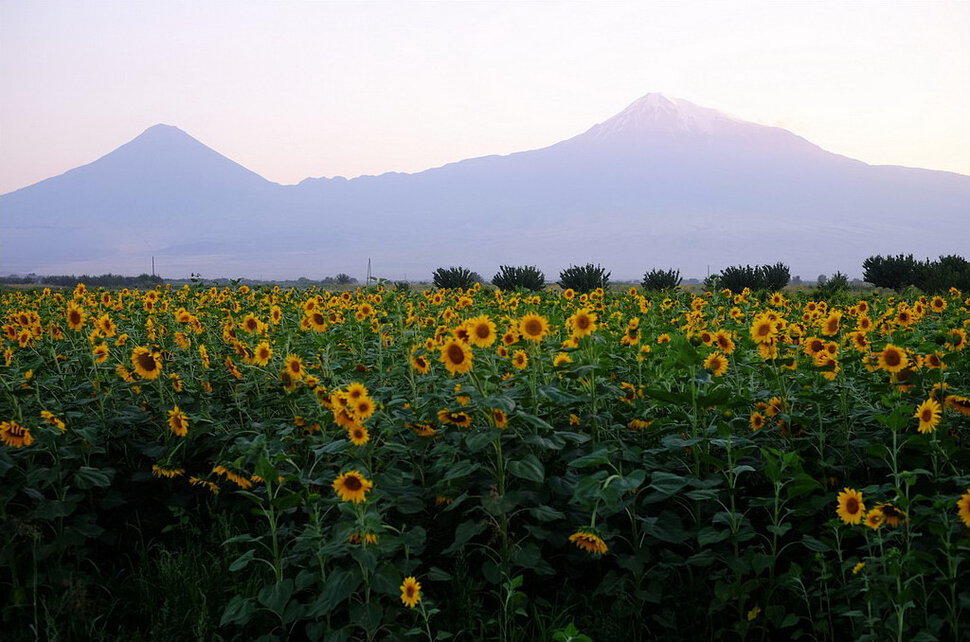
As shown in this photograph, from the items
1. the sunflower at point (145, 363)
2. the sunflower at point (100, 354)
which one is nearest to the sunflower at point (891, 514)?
the sunflower at point (145, 363)

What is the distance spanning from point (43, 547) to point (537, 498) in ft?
8.67

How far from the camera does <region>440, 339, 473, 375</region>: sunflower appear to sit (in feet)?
10.7

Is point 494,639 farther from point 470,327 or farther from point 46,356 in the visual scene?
point 46,356

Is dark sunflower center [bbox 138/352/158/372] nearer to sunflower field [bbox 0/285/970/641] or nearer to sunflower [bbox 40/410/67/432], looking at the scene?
sunflower field [bbox 0/285/970/641]

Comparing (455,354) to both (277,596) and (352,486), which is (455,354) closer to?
(352,486)

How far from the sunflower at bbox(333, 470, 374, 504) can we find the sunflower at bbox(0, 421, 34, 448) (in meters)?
1.95

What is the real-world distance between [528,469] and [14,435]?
265 cm

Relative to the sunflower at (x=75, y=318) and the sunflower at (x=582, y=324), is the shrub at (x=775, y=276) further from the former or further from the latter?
the sunflower at (x=75, y=318)

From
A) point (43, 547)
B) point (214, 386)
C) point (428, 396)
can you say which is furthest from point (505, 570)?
point (214, 386)

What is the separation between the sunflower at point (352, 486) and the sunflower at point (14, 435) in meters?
1.95

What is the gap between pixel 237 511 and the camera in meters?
4.63

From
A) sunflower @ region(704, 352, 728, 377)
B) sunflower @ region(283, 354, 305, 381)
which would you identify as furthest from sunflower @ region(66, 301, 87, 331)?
sunflower @ region(704, 352, 728, 377)

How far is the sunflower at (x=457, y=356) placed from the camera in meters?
3.27

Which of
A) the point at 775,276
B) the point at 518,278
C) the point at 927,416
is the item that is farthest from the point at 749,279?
the point at 927,416
